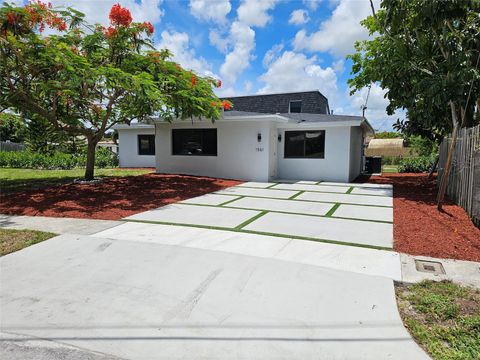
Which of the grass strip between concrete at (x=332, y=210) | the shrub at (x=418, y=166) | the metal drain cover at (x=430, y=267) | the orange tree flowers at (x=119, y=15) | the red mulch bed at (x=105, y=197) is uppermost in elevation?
the orange tree flowers at (x=119, y=15)

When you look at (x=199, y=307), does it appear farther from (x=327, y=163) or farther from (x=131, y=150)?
(x=131, y=150)

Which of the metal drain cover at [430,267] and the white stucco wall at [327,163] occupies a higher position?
the white stucco wall at [327,163]

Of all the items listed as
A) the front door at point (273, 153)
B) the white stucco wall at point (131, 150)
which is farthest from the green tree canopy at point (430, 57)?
the white stucco wall at point (131, 150)

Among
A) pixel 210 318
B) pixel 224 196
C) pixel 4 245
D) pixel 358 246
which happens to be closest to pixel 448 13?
pixel 358 246

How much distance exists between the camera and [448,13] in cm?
757

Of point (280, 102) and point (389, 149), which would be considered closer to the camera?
point (280, 102)

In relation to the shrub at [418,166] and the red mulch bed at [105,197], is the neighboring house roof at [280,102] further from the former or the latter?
the red mulch bed at [105,197]

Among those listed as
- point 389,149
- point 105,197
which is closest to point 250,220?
point 105,197

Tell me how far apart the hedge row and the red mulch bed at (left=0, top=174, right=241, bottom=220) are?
8.52 metres

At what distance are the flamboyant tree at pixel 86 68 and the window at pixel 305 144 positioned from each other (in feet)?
13.3

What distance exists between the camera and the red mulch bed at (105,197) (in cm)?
722

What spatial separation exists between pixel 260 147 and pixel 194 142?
3.39m

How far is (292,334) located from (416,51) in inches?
368

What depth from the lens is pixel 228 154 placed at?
558 inches
